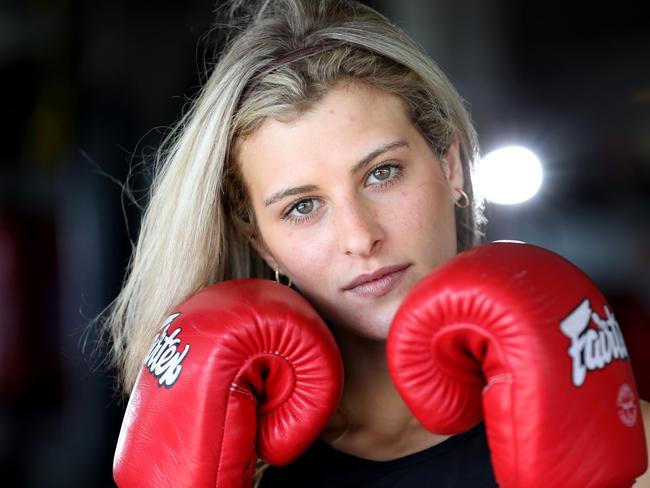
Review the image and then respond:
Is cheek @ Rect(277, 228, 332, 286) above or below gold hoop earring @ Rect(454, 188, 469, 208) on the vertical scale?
below

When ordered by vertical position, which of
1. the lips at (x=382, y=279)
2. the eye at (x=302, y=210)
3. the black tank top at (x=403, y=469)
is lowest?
the black tank top at (x=403, y=469)

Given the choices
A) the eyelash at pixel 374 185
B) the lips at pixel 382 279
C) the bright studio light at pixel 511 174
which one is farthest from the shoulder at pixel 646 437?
the bright studio light at pixel 511 174

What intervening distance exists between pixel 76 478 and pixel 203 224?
5.50 ft

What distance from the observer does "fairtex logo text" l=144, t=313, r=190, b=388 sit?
1220mm

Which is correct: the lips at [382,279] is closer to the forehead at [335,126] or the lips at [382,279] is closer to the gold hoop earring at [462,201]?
the forehead at [335,126]

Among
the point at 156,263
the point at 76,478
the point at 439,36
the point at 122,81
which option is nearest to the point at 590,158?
the point at 439,36

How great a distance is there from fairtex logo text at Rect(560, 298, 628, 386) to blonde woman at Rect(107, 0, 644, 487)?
0.43 m

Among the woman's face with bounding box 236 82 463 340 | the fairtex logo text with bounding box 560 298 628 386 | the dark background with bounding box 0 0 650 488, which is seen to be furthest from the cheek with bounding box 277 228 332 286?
the dark background with bounding box 0 0 650 488

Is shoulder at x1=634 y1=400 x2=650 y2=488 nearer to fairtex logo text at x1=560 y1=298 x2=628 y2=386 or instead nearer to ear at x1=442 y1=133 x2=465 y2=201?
fairtex logo text at x1=560 y1=298 x2=628 y2=386

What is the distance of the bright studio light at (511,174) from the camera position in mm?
3119

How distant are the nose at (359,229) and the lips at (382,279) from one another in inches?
1.6

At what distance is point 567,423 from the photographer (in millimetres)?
965

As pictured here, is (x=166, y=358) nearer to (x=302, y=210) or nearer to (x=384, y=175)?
(x=302, y=210)

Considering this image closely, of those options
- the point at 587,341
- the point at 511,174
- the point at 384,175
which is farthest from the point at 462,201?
the point at 511,174
